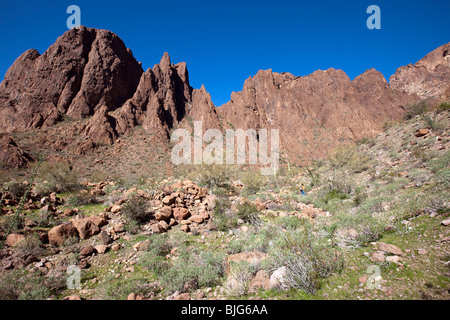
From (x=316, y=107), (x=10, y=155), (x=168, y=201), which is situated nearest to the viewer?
(x=168, y=201)

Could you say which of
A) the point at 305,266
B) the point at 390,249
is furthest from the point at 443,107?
the point at 305,266

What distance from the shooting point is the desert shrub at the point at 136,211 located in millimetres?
6883

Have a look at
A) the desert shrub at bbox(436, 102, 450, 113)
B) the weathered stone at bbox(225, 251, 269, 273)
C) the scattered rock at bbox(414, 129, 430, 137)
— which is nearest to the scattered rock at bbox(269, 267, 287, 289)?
the weathered stone at bbox(225, 251, 269, 273)

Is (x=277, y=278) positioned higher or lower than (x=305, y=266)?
lower

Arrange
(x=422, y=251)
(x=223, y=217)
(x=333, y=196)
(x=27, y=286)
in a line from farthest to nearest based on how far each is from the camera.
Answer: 1. (x=333, y=196)
2. (x=223, y=217)
3. (x=27, y=286)
4. (x=422, y=251)

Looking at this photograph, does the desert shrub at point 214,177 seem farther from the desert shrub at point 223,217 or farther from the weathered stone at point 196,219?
the weathered stone at point 196,219

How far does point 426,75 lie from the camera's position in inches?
2438

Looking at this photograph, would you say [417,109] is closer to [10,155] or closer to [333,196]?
[333,196]

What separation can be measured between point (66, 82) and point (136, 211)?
56.5 metres

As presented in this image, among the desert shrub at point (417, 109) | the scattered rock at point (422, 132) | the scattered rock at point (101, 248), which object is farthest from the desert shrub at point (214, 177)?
the desert shrub at point (417, 109)

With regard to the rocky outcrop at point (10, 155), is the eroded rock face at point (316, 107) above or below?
above

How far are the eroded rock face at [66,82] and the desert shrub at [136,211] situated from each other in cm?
4591

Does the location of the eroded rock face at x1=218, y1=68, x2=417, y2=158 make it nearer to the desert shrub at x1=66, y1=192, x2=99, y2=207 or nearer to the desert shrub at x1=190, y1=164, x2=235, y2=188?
the desert shrub at x1=190, y1=164, x2=235, y2=188

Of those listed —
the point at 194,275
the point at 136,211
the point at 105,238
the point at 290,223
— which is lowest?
the point at 194,275
